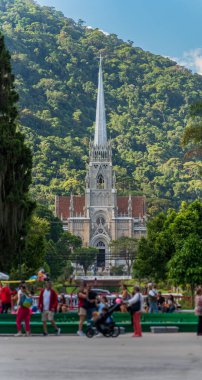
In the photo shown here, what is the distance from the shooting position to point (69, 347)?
21812 millimetres

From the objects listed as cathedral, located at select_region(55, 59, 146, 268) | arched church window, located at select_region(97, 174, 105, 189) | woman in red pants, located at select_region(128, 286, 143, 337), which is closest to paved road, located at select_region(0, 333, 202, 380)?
woman in red pants, located at select_region(128, 286, 143, 337)

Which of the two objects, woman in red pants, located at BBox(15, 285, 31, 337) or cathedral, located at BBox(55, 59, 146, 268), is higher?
cathedral, located at BBox(55, 59, 146, 268)

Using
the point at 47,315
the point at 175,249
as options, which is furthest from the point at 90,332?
the point at 175,249

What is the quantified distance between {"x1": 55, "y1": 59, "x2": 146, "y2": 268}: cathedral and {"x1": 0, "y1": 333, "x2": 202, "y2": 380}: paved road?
129 metres

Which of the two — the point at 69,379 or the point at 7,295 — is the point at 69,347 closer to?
the point at 69,379

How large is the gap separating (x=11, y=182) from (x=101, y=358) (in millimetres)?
22226

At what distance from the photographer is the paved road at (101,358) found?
15453 mm

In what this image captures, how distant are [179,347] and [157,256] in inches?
1834

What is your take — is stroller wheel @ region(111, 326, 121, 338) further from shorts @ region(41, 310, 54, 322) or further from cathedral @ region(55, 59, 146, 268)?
cathedral @ region(55, 59, 146, 268)

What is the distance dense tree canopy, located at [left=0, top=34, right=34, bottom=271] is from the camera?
3978cm

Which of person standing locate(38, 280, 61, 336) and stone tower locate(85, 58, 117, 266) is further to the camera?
stone tower locate(85, 58, 117, 266)

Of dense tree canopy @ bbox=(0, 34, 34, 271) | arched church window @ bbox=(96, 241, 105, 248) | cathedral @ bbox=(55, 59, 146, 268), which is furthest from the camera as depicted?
cathedral @ bbox=(55, 59, 146, 268)

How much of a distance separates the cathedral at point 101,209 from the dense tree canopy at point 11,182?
112m

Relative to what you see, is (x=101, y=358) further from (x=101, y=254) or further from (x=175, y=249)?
(x=101, y=254)
